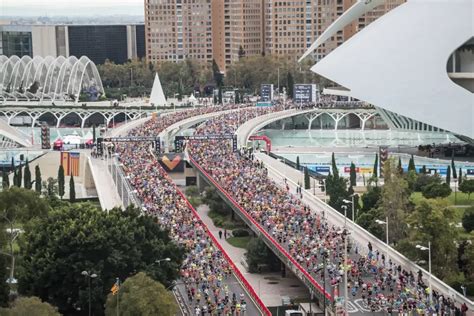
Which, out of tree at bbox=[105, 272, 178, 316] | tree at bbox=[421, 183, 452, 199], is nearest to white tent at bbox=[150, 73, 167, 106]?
tree at bbox=[421, 183, 452, 199]

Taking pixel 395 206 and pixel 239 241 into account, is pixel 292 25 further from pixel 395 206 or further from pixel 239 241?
pixel 395 206

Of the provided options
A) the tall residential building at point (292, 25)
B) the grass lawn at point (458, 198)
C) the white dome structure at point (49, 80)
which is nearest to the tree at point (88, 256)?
the grass lawn at point (458, 198)

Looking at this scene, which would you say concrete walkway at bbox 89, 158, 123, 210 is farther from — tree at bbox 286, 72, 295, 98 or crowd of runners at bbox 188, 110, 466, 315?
tree at bbox 286, 72, 295, 98

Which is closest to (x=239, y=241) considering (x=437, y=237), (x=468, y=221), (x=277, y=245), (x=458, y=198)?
(x=277, y=245)

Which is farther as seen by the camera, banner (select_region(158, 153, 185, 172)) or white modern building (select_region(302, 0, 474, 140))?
banner (select_region(158, 153, 185, 172))

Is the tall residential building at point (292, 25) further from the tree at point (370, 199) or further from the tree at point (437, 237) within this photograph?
the tree at point (437, 237)
